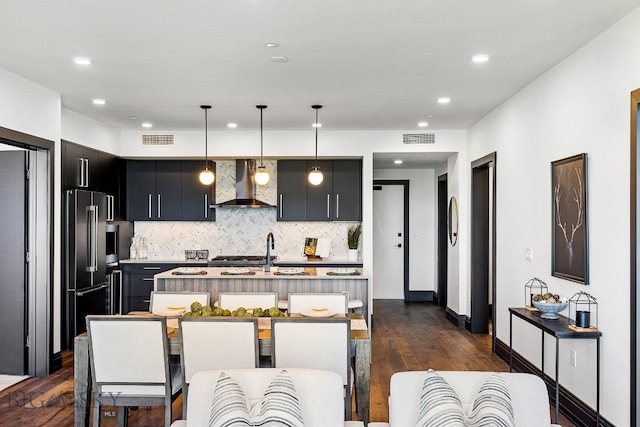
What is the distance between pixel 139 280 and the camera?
24.8 feet

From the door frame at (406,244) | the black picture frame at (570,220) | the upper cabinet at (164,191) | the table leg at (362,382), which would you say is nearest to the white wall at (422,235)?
the door frame at (406,244)

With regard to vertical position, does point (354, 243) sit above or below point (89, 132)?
below

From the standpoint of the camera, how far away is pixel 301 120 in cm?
679

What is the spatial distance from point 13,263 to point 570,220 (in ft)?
15.8

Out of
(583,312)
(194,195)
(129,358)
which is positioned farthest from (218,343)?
(194,195)

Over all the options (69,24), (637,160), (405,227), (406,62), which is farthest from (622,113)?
(405,227)

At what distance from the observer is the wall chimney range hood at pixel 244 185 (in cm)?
779

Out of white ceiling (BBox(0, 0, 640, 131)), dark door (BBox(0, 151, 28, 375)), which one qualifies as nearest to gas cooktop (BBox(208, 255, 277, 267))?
white ceiling (BBox(0, 0, 640, 131))

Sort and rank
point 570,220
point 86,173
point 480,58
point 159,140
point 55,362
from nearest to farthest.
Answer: point 570,220, point 480,58, point 55,362, point 86,173, point 159,140

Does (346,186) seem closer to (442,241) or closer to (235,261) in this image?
(235,261)

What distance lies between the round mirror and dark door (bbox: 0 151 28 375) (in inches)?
207

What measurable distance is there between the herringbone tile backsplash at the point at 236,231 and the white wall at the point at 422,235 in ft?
6.88

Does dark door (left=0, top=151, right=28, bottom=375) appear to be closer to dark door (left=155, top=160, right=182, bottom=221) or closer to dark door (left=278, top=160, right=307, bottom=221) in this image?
dark door (left=155, top=160, right=182, bottom=221)

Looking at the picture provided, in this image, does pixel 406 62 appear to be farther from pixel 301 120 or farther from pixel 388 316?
pixel 388 316
